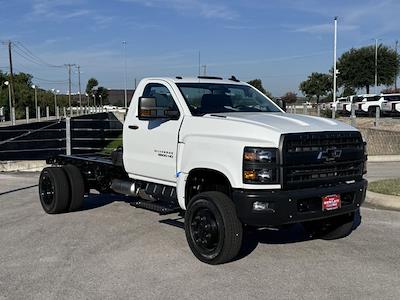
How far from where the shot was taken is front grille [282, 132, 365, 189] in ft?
18.5

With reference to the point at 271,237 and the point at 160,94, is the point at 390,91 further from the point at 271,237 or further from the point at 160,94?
the point at 160,94

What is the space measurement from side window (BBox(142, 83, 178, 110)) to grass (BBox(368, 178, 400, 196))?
465 cm

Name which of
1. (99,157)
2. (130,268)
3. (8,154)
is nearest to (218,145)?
(130,268)

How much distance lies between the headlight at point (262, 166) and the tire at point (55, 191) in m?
4.04

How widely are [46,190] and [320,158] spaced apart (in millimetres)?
4920

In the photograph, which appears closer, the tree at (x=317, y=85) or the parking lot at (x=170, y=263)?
the parking lot at (x=170, y=263)

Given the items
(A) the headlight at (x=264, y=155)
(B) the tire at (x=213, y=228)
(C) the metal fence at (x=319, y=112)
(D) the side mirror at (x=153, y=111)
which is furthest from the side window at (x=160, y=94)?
(C) the metal fence at (x=319, y=112)

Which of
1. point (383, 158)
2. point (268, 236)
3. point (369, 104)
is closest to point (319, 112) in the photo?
point (383, 158)

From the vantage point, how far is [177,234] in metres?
7.37

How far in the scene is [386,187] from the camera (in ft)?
33.5

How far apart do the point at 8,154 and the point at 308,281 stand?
12075 mm

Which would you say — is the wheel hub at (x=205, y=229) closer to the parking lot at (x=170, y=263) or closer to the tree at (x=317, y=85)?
the parking lot at (x=170, y=263)

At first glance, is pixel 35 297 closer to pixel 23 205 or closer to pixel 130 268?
pixel 130 268

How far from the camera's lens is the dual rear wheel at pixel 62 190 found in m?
8.64
